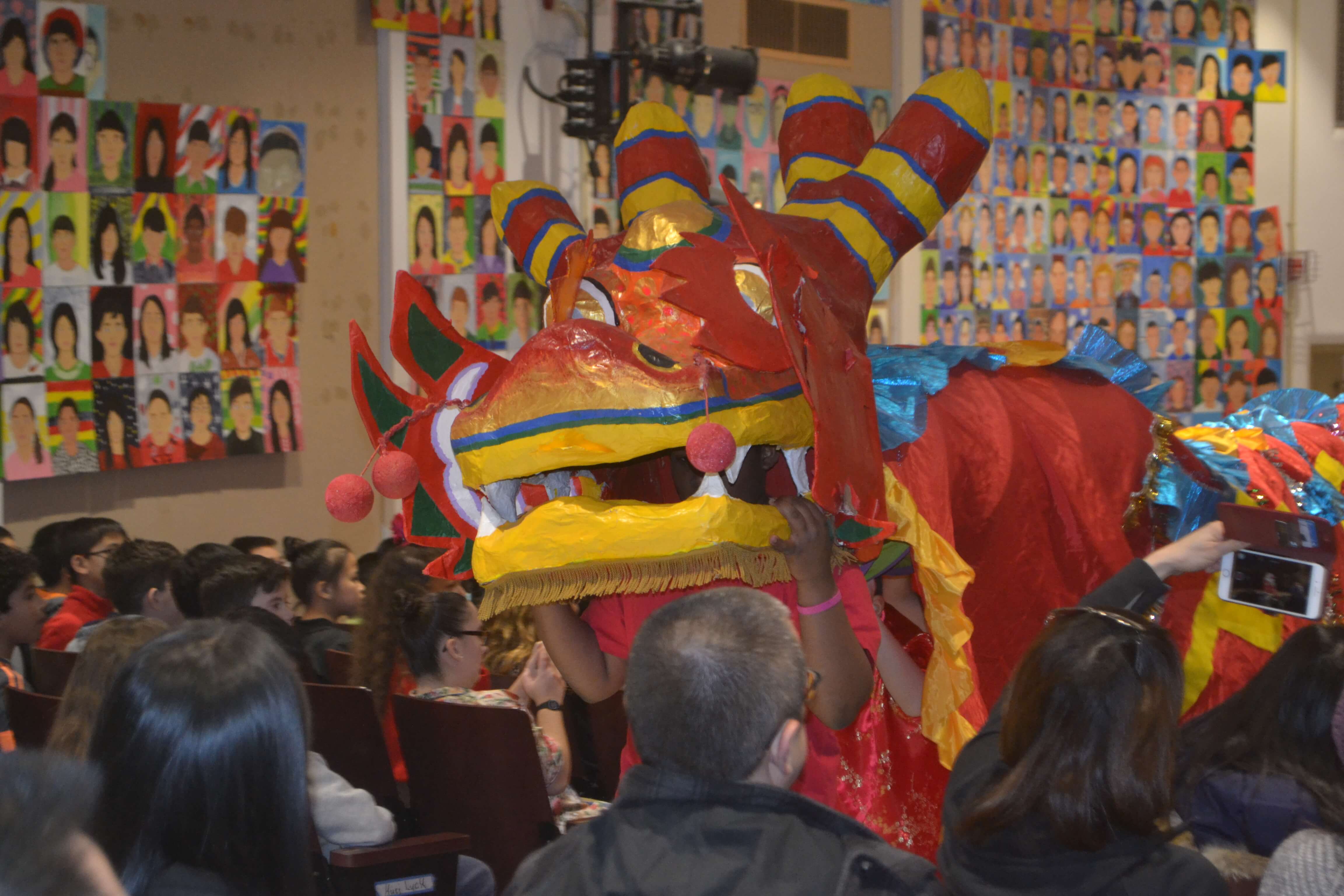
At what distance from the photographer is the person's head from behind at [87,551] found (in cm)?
398

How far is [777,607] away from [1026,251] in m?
6.89

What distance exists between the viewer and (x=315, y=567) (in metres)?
3.80

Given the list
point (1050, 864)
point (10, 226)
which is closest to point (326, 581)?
point (10, 226)

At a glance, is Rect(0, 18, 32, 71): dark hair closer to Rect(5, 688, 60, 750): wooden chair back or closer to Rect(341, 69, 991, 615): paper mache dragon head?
Rect(5, 688, 60, 750): wooden chair back

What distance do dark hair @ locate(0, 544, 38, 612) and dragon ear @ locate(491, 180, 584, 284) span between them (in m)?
1.78

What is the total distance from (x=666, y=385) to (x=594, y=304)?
28 cm

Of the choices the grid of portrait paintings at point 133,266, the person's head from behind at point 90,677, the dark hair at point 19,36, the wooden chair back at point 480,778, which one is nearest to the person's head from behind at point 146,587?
the wooden chair back at point 480,778

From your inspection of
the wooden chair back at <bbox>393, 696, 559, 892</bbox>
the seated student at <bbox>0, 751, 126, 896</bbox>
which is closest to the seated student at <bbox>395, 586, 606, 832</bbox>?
the wooden chair back at <bbox>393, 696, 559, 892</bbox>

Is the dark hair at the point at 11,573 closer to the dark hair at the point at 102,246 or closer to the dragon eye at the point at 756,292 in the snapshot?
the dark hair at the point at 102,246

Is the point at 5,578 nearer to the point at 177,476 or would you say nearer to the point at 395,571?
the point at 395,571

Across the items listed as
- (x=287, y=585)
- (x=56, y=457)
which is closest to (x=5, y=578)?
(x=287, y=585)

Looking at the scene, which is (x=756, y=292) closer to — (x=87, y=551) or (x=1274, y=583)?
(x=1274, y=583)

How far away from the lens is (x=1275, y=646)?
240 centimetres

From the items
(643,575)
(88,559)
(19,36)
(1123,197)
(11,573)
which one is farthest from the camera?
(1123,197)
